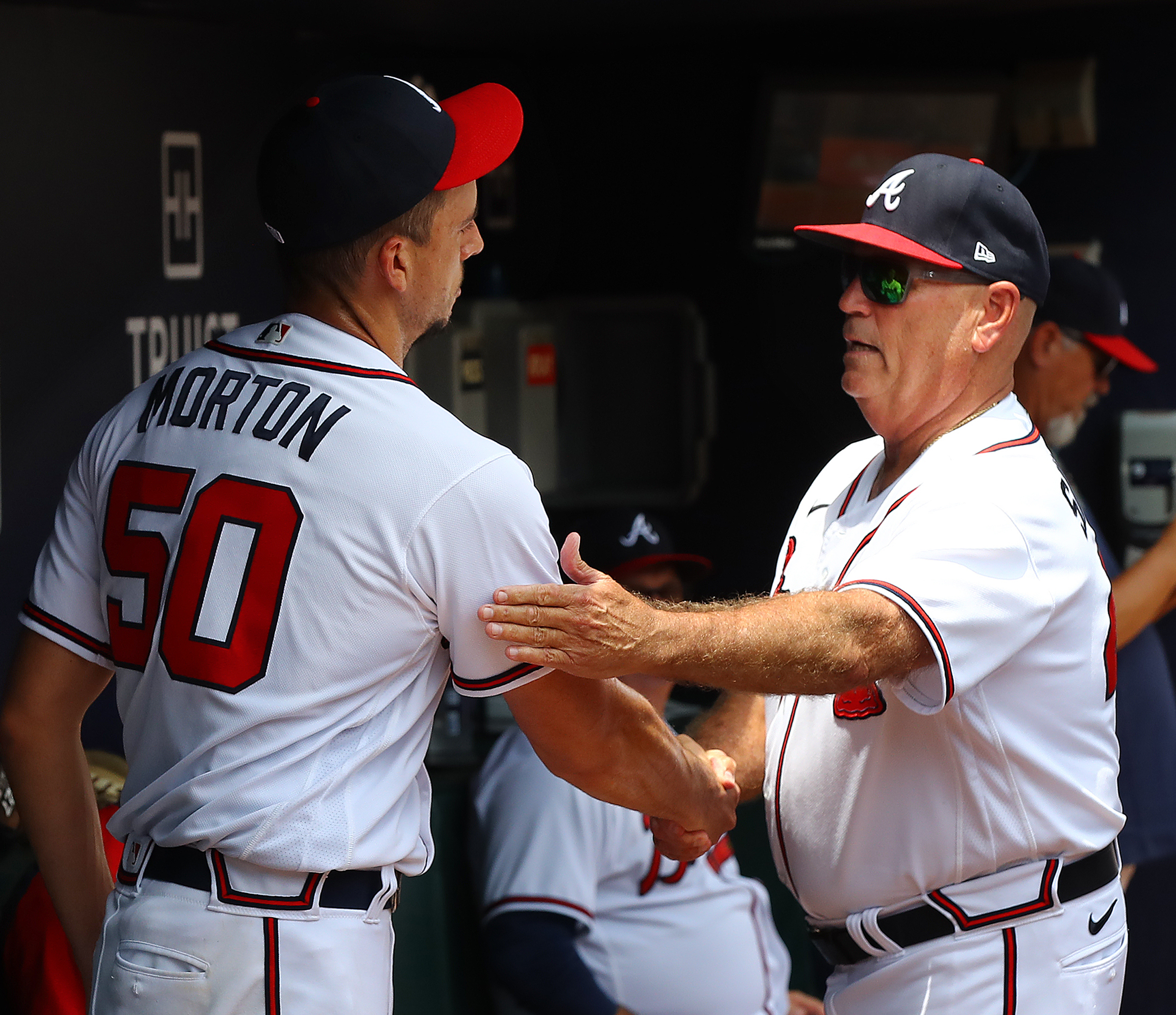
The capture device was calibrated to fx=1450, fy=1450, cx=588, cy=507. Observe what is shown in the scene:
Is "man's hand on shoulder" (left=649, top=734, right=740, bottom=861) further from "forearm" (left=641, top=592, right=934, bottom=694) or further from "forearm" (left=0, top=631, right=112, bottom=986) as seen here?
"forearm" (left=0, top=631, right=112, bottom=986)

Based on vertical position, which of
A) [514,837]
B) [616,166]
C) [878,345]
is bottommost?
[514,837]

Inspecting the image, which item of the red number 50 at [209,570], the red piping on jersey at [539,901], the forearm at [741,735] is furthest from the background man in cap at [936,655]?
the red piping on jersey at [539,901]

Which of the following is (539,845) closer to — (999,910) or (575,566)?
(999,910)

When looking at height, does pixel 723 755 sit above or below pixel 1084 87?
below

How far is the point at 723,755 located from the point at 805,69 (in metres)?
2.37

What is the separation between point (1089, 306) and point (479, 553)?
229 cm

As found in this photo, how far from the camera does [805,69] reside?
3.89 metres

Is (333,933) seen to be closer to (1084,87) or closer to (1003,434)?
(1003,434)

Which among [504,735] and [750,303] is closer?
[504,735]

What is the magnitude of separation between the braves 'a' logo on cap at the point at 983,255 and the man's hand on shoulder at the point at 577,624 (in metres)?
0.69

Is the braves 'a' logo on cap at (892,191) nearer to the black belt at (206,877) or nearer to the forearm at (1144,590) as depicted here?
the black belt at (206,877)

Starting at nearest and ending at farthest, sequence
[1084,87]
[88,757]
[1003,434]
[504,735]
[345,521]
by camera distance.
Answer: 1. [345,521]
2. [1003,434]
3. [88,757]
4. [504,735]
5. [1084,87]

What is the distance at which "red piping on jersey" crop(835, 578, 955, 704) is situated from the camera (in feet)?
5.35

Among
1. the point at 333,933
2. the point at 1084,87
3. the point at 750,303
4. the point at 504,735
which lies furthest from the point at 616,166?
the point at 333,933
